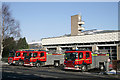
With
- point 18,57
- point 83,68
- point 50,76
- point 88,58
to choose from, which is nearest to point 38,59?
point 18,57

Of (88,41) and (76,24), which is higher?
(76,24)

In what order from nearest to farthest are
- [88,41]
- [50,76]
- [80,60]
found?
[50,76], [80,60], [88,41]

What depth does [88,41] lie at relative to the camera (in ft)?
133

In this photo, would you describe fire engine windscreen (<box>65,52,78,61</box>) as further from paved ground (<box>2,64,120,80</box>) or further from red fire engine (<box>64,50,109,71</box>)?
paved ground (<box>2,64,120,80</box>)

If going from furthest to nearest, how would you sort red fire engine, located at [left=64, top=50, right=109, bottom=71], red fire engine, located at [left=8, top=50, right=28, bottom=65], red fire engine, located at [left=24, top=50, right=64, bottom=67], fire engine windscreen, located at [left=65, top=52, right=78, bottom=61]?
red fire engine, located at [left=8, top=50, right=28, bottom=65] < red fire engine, located at [left=24, top=50, right=64, bottom=67] < fire engine windscreen, located at [left=65, top=52, right=78, bottom=61] < red fire engine, located at [left=64, top=50, right=109, bottom=71]

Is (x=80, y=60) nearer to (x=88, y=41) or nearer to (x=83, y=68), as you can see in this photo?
(x=83, y=68)

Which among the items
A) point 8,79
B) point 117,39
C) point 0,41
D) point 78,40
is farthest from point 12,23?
point 8,79

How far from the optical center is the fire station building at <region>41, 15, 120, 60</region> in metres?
35.3

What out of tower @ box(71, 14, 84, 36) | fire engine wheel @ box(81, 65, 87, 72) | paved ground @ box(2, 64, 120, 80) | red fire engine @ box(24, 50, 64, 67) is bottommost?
paved ground @ box(2, 64, 120, 80)

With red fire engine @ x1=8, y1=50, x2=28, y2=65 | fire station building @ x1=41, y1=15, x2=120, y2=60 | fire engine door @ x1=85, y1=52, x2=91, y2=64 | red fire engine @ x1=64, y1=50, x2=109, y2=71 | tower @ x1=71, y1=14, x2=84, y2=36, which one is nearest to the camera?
red fire engine @ x1=64, y1=50, x2=109, y2=71

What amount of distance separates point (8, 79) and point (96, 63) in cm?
1340

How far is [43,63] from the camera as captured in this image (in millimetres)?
28469

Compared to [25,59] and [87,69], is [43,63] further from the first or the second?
[87,69]

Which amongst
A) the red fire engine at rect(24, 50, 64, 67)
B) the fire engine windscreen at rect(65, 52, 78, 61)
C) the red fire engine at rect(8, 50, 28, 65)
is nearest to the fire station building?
the fire engine windscreen at rect(65, 52, 78, 61)
